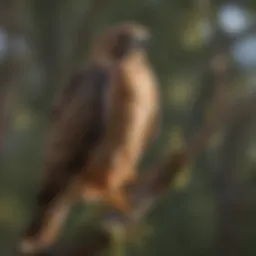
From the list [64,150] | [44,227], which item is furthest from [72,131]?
[44,227]

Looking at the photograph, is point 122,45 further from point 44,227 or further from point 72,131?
point 44,227

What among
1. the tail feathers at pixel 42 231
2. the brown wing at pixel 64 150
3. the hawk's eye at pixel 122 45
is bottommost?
the tail feathers at pixel 42 231

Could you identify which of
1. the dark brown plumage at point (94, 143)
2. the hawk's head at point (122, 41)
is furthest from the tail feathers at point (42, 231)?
the hawk's head at point (122, 41)

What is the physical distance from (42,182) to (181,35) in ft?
1.23

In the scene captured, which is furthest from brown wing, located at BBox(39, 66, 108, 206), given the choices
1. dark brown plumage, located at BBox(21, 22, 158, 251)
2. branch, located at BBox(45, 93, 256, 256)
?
branch, located at BBox(45, 93, 256, 256)

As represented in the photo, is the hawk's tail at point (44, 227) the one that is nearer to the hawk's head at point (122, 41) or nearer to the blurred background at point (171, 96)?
the blurred background at point (171, 96)

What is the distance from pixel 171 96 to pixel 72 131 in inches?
7.7

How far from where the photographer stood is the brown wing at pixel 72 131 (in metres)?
1.15

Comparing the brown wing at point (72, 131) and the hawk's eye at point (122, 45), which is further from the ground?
the hawk's eye at point (122, 45)

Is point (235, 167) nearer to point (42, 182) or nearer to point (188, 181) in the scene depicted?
point (188, 181)

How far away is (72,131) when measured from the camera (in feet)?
3.78

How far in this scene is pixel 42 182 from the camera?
115 centimetres

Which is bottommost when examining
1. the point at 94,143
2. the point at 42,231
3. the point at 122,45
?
the point at 42,231

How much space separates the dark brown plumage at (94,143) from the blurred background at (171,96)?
2 cm
